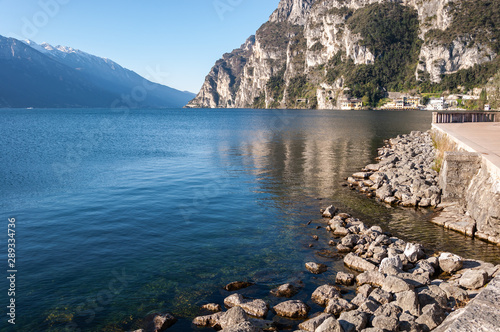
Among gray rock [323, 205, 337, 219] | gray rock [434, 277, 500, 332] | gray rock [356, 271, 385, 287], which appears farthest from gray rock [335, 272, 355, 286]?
gray rock [323, 205, 337, 219]

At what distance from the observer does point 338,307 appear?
10.1 metres

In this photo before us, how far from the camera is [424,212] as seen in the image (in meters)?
20.0

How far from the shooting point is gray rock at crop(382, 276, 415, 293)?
1067cm

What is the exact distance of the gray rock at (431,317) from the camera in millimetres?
8523

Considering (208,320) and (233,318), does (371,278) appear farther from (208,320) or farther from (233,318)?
(208,320)

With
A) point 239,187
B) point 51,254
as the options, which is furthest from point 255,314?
point 239,187

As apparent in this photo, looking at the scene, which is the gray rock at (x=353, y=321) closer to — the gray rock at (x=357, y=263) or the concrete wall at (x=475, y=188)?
the gray rock at (x=357, y=263)

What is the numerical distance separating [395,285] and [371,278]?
1110 mm

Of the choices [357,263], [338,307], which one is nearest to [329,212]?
[357,263]

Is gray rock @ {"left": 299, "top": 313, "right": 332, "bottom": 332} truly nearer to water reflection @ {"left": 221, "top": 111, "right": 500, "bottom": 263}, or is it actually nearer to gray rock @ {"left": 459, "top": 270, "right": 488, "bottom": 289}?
gray rock @ {"left": 459, "top": 270, "right": 488, "bottom": 289}

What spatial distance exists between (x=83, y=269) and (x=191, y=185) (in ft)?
46.6

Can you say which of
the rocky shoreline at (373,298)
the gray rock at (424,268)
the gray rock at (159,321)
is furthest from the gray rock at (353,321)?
the gray rock at (159,321)

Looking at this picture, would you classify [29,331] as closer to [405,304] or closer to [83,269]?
[83,269]

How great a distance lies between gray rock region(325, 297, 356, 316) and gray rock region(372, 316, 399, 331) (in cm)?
137
